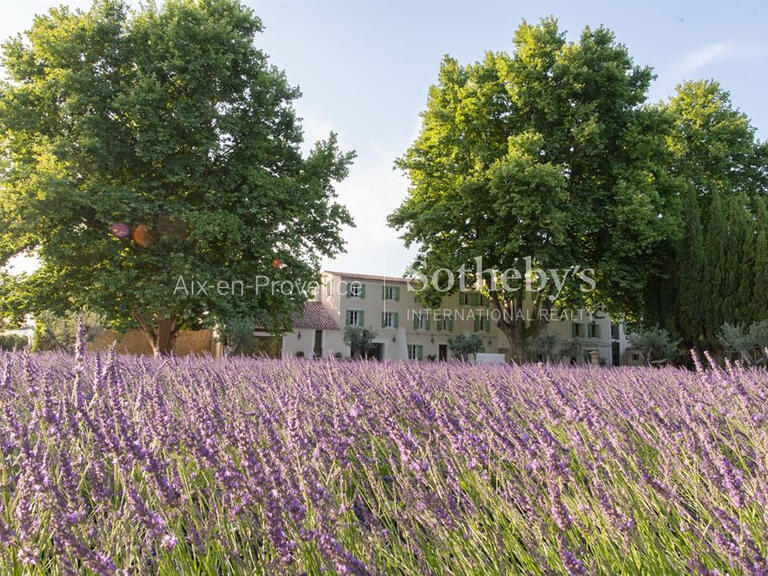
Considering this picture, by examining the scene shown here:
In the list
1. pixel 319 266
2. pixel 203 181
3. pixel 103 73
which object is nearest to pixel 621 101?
pixel 319 266

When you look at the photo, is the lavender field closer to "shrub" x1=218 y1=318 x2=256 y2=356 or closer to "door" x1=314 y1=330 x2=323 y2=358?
"shrub" x1=218 y1=318 x2=256 y2=356

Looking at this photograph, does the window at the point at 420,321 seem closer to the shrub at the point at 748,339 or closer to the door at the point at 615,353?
the door at the point at 615,353

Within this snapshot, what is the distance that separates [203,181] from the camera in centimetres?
1597

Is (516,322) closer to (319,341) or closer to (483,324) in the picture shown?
(319,341)

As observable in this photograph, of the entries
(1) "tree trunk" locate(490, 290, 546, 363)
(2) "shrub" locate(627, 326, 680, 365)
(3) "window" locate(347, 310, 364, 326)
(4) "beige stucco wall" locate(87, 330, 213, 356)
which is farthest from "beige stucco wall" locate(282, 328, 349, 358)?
(2) "shrub" locate(627, 326, 680, 365)

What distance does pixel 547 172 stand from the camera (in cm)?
1862

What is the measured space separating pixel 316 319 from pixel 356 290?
10.8 feet

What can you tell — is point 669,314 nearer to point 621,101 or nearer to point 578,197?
point 578,197

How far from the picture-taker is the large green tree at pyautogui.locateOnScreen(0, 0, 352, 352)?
48.6 feet

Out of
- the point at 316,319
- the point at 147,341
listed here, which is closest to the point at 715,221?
the point at 316,319

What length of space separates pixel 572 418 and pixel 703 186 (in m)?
25.5

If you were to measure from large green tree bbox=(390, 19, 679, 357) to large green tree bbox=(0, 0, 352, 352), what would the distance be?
6.32 metres

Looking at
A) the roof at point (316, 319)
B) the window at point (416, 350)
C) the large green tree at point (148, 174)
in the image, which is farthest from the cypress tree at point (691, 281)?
the roof at point (316, 319)

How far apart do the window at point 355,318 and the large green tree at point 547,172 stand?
46.8 feet
